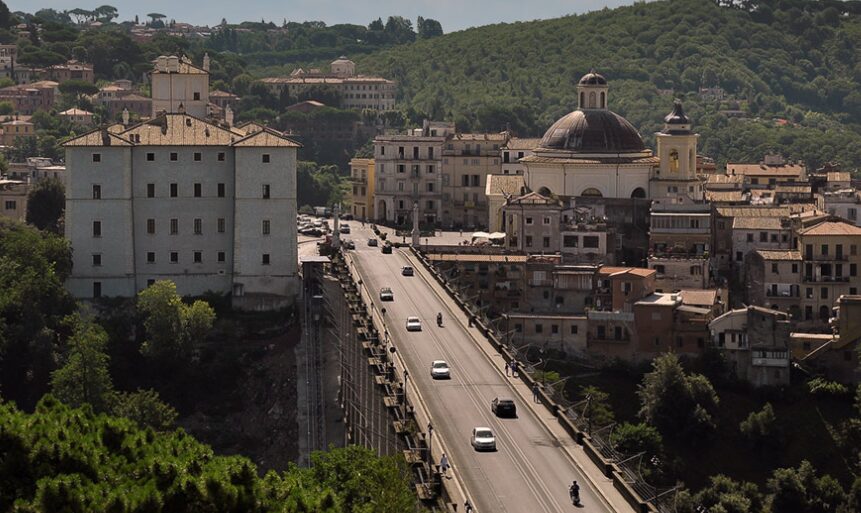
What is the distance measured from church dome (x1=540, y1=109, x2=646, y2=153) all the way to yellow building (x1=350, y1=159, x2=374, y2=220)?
14.2 m

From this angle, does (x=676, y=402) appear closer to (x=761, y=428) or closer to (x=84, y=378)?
(x=761, y=428)

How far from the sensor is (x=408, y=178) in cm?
11512

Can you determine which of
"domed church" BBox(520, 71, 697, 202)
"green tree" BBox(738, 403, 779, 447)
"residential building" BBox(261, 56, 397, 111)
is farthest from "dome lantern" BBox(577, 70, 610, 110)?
"residential building" BBox(261, 56, 397, 111)

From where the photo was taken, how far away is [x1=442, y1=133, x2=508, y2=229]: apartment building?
114 metres

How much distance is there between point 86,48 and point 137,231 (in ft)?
310

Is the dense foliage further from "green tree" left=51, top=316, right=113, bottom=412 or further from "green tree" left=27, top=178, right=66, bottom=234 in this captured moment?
"green tree" left=27, top=178, right=66, bottom=234

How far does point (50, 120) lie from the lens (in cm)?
14500

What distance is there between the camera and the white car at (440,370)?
68.6 m

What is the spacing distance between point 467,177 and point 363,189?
6.22m

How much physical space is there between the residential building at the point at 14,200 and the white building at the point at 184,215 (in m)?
16.4

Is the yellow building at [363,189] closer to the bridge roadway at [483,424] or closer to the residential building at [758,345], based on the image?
the bridge roadway at [483,424]

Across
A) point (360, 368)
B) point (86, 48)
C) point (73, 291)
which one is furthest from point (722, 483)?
point (86, 48)

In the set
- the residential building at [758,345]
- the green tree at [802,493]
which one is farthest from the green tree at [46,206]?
the green tree at [802,493]

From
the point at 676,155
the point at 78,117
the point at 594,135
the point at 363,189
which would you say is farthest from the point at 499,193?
the point at 78,117
